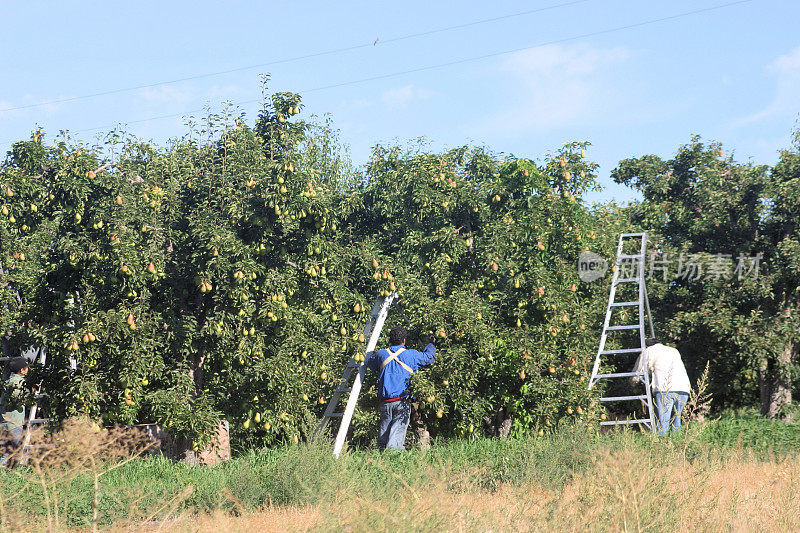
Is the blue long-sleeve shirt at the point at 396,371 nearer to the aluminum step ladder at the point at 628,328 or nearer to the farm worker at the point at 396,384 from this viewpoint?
the farm worker at the point at 396,384

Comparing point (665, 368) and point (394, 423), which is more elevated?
point (665, 368)

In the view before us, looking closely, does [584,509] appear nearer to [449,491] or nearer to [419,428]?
[449,491]

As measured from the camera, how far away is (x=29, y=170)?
33.0 feet

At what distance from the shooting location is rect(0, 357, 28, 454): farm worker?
994 cm

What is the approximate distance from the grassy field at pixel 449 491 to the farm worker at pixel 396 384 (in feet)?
2.40

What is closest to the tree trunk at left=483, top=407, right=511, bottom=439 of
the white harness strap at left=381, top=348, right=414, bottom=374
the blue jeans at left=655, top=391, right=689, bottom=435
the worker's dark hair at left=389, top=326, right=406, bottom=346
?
the blue jeans at left=655, top=391, right=689, bottom=435

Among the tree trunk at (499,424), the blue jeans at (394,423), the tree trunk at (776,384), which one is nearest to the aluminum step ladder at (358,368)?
the blue jeans at (394,423)

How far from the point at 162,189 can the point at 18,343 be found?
2964mm

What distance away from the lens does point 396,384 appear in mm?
9875

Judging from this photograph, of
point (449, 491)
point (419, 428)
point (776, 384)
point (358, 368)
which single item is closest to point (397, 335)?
point (358, 368)

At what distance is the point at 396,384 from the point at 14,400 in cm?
505

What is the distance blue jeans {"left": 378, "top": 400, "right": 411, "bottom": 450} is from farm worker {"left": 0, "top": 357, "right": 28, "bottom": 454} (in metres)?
→ 4.45

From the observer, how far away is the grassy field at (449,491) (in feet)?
15.3

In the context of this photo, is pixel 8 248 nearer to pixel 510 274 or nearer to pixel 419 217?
pixel 419 217
